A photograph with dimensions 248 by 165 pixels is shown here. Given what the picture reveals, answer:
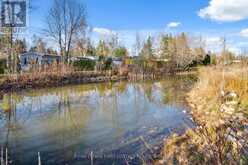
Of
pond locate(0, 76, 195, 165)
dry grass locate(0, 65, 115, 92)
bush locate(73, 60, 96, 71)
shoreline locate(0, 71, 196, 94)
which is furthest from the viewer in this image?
bush locate(73, 60, 96, 71)

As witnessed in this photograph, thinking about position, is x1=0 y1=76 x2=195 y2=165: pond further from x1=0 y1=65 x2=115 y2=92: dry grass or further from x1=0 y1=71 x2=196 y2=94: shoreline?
x1=0 y1=65 x2=115 y2=92: dry grass

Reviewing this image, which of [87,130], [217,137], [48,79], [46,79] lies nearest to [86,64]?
[48,79]

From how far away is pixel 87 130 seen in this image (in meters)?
8.10

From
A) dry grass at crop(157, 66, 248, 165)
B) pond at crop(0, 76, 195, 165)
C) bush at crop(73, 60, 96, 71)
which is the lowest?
→ pond at crop(0, 76, 195, 165)

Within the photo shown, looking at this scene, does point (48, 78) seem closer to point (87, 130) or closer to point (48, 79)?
point (48, 79)

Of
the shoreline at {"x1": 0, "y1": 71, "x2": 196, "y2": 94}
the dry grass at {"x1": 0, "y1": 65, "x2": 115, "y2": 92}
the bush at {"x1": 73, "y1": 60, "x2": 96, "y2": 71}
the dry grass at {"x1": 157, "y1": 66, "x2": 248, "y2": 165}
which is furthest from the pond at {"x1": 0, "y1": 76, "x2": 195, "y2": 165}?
the bush at {"x1": 73, "y1": 60, "x2": 96, "y2": 71}

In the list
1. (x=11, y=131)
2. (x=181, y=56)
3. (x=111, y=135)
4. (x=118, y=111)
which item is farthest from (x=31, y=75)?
(x=181, y=56)

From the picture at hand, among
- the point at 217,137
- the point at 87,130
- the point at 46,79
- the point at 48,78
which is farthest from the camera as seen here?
the point at 48,78

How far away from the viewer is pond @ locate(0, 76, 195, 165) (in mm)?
5977

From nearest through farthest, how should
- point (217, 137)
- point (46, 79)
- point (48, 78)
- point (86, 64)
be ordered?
point (217, 137), point (46, 79), point (48, 78), point (86, 64)

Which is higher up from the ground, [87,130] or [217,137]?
[217,137]

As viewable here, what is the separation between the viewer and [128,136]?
24.4ft

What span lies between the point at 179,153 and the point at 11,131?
4891mm

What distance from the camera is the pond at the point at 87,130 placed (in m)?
5.98
